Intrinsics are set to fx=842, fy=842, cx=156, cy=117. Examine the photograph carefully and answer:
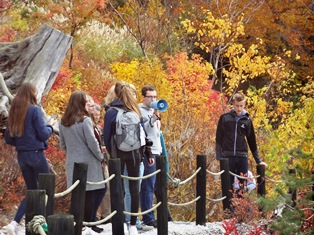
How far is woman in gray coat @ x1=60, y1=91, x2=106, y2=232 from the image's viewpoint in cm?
874

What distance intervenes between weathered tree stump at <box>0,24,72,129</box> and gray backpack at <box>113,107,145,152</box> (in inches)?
99.6

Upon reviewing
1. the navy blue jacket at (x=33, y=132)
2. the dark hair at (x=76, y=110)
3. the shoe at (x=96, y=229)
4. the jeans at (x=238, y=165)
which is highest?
the dark hair at (x=76, y=110)

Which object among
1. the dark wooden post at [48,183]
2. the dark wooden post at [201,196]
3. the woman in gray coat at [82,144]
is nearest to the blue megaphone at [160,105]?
the woman in gray coat at [82,144]

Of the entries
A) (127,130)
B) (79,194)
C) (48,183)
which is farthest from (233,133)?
(48,183)

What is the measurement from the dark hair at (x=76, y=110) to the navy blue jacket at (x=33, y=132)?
0.23m

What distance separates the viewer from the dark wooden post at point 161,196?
945 cm

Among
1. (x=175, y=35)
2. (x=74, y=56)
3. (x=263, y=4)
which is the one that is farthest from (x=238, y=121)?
(x=175, y=35)

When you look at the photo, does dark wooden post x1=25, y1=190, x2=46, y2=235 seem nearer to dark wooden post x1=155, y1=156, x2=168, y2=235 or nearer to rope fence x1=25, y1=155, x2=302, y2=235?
rope fence x1=25, y1=155, x2=302, y2=235

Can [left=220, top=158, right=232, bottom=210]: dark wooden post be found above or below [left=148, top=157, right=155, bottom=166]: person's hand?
below

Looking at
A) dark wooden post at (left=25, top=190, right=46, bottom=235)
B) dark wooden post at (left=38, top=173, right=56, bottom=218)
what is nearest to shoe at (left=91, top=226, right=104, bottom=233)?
dark wooden post at (left=38, top=173, right=56, bottom=218)

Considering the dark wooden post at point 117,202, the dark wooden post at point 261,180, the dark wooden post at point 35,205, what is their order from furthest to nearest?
the dark wooden post at point 261,180 → the dark wooden post at point 117,202 → the dark wooden post at point 35,205

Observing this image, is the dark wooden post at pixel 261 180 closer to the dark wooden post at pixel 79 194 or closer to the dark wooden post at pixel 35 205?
the dark wooden post at pixel 79 194

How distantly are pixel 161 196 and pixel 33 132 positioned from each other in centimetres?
178

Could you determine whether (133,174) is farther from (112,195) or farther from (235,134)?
(235,134)
